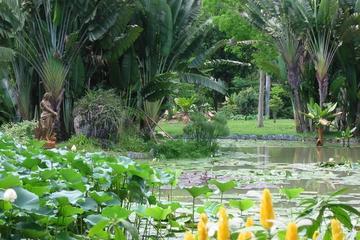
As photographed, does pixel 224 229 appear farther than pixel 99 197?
No

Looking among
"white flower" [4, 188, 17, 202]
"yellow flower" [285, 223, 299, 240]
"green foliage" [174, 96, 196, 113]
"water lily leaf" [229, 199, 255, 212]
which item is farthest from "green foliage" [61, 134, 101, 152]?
"green foliage" [174, 96, 196, 113]

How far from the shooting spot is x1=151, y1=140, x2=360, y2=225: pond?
823 cm

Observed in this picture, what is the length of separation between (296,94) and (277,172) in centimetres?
1191

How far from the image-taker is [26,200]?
119 inches

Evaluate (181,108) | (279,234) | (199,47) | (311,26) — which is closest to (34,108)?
(199,47)

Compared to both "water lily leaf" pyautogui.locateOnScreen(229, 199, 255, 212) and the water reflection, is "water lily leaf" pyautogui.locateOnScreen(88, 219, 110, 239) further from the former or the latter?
the water reflection

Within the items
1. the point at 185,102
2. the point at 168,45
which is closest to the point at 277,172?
the point at 168,45

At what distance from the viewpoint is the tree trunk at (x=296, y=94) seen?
72.6ft

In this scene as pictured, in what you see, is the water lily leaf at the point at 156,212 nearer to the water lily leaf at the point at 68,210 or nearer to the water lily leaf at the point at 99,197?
the water lily leaf at the point at 99,197

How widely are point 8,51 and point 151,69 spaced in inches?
179

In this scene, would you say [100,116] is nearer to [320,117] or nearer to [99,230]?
[320,117]

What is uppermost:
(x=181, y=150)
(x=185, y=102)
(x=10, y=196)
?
(x=185, y=102)

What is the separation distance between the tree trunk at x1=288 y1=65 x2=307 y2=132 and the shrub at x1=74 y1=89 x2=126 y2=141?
8.19 m

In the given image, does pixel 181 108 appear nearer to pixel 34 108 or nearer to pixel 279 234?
pixel 34 108
